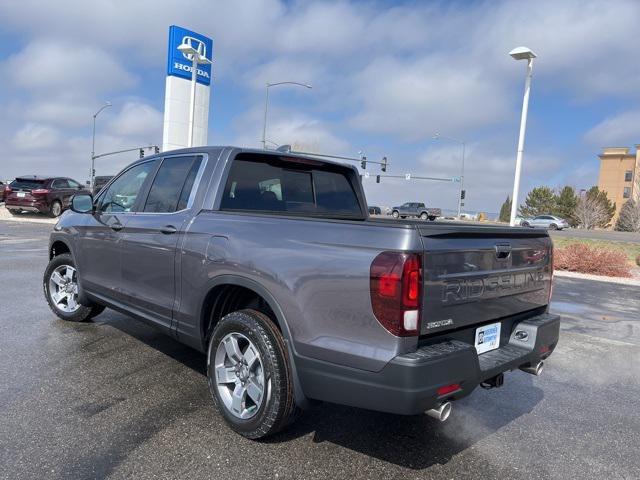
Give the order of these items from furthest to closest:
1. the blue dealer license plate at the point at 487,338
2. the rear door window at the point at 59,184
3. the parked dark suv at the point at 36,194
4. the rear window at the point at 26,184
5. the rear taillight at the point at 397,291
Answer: the rear door window at the point at 59,184, the rear window at the point at 26,184, the parked dark suv at the point at 36,194, the blue dealer license plate at the point at 487,338, the rear taillight at the point at 397,291

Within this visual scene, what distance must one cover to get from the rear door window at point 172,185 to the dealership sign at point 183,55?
107ft

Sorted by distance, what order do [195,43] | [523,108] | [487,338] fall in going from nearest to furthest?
[487,338] → [523,108] → [195,43]

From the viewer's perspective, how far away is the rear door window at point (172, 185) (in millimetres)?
3992

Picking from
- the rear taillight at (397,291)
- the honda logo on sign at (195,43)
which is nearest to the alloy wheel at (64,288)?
the rear taillight at (397,291)

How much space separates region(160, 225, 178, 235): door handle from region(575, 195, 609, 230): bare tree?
66.0 m

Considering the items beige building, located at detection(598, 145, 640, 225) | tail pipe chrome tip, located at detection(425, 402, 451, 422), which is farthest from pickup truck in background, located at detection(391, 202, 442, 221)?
tail pipe chrome tip, located at detection(425, 402, 451, 422)

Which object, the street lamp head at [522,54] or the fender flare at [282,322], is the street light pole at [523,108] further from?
the fender flare at [282,322]

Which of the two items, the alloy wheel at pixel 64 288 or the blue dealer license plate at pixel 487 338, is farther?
the alloy wheel at pixel 64 288

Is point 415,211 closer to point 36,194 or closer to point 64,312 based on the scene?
point 36,194

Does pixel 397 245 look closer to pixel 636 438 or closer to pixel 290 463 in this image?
pixel 290 463

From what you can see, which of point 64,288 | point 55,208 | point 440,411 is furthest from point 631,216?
point 440,411

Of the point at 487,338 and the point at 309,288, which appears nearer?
the point at 309,288

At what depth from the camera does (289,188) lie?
4.27m

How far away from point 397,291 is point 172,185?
2419 millimetres
